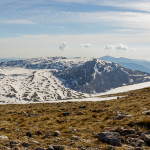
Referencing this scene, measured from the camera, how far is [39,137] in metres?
13.7

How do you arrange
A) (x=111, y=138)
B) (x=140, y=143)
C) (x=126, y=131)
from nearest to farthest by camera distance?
(x=140, y=143) → (x=111, y=138) → (x=126, y=131)

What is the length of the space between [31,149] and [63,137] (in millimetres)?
3318

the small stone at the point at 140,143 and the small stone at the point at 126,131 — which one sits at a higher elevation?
the small stone at the point at 140,143

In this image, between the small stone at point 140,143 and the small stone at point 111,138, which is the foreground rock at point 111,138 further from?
the small stone at point 140,143

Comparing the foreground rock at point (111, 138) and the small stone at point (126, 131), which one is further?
the small stone at point (126, 131)

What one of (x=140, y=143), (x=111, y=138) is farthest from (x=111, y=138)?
(x=140, y=143)

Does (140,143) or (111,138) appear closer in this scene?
(140,143)

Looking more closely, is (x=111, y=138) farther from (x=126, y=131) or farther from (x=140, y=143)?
(x=126, y=131)

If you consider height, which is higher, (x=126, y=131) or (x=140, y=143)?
(x=140, y=143)

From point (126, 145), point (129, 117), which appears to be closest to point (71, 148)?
point (126, 145)

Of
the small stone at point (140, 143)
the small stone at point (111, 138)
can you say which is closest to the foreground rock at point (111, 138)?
the small stone at point (111, 138)

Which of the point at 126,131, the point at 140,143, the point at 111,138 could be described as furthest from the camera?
the point at 126,131

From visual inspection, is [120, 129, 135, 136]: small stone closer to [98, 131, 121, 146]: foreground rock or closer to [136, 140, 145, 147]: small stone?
[98, 131, 121, 146]: foreground rock

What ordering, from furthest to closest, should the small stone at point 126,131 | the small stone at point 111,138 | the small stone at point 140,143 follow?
the small stone at point 126,131, the small stone at point 111,138, the small stone at point 140,143
